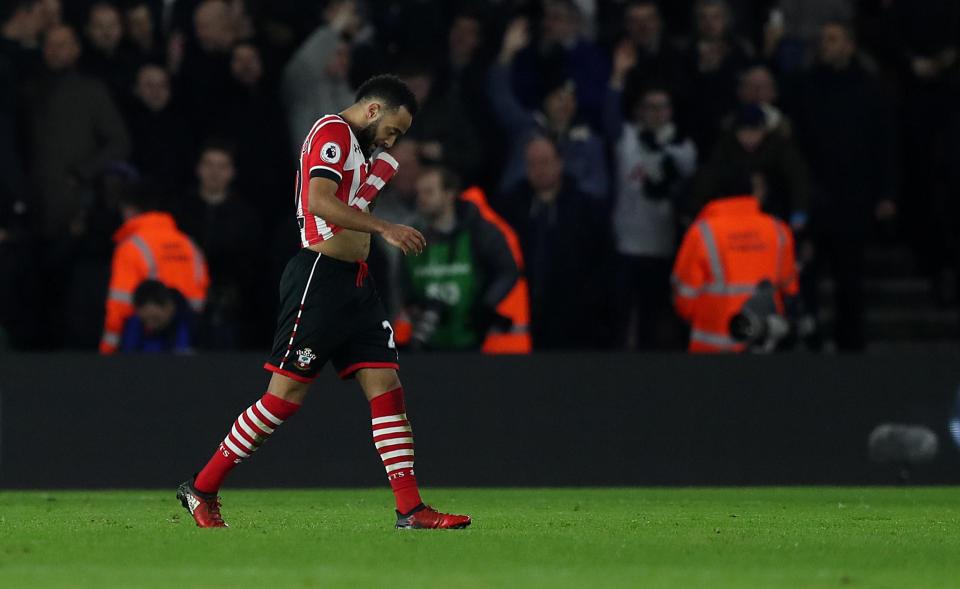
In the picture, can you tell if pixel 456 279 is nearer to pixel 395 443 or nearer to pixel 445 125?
pixel 445 125

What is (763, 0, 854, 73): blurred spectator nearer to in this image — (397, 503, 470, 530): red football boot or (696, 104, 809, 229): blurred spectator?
(696, 104, 809, 229): blurred spectator

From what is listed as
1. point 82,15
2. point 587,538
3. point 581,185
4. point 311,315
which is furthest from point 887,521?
point 82,15

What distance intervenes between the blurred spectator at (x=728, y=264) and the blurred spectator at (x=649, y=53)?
5.30ft

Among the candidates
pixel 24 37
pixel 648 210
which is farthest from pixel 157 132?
pixel 648 210

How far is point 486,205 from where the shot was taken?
1441 cm

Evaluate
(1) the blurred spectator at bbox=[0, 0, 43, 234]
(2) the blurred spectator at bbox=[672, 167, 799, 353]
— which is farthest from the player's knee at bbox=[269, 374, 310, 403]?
(1) the blurred spectator at bbox=[0, 0, 43, 234]

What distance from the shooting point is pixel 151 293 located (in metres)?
13.6

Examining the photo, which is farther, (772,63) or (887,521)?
(772,63)

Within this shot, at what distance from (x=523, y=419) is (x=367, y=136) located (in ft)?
15.9

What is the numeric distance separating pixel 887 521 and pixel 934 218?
24.8 feet

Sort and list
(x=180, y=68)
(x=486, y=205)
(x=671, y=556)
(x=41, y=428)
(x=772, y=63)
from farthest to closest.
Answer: (x=772, y=63)
(x=180, y=68)
(x=486, y=205)
(x=41, y=428)
(x=671, y=556)

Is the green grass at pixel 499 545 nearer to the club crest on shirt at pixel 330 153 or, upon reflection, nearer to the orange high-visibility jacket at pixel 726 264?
the club crest on shirt at pixel 330 153

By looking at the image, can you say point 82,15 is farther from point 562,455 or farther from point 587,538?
point 587,538

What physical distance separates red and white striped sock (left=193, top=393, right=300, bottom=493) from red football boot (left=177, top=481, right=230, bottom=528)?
3 cm
